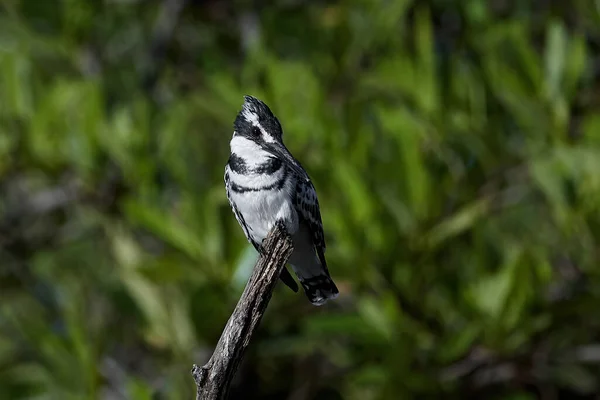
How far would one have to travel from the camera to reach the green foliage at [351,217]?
3744 millimetres

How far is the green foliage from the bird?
0.44m

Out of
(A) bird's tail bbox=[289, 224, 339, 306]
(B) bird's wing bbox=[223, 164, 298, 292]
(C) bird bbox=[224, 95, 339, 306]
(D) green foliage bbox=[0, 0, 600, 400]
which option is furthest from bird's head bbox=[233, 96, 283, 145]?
(D) green foliage bbox=[0, 0, 600, 400]

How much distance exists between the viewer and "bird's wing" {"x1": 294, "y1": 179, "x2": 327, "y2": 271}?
289 centimetres

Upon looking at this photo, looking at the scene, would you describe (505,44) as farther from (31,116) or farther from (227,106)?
(31,116)

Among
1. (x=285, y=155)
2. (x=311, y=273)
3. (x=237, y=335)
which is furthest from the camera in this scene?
(x=311, y=273)

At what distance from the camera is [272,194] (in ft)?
9.33

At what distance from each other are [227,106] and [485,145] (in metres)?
1.24

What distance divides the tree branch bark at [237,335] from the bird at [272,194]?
1.45ft

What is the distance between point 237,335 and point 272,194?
37.4 inches

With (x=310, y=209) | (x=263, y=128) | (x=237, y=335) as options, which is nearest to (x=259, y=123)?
(x=263, y=128)

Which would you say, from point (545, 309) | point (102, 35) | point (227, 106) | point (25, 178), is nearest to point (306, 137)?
point (227, 106)

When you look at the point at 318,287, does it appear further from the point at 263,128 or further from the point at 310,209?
the point at 263,128

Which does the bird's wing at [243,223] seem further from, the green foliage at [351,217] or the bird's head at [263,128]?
the green foliage at [351,217]

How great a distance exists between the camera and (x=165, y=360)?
4383 mm
